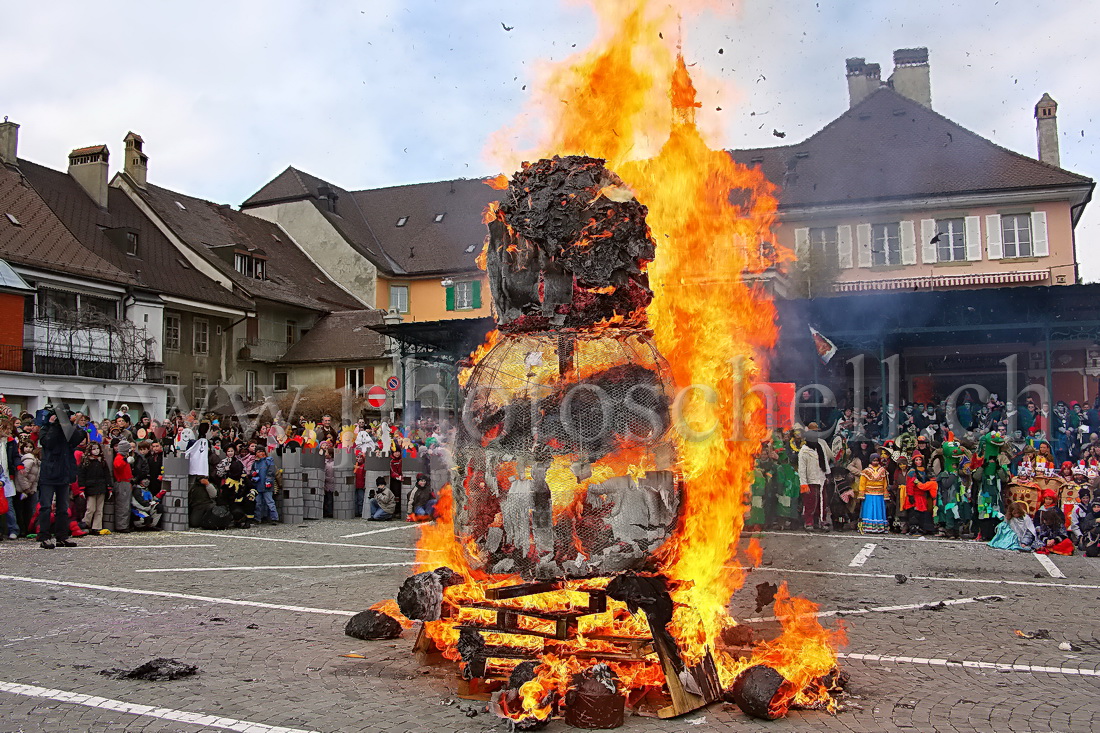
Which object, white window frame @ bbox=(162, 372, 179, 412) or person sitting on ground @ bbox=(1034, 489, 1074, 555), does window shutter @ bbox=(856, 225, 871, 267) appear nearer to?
person sitting on ground @ bbox=(1034, 489, 1074, 555)

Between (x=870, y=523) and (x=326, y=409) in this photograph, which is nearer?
(x=870, y=523)

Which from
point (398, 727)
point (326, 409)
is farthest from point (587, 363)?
point (326, 409)

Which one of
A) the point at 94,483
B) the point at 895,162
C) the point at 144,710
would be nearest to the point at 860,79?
the point at 895,162

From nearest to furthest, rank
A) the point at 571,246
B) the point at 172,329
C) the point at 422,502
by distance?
the point at 571,246 < the point at 422,502 < the point at 172,329

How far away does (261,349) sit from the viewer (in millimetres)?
39219

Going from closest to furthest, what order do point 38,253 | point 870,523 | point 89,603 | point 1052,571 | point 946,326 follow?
point 89,603
point 1052,571
point 870,523
point 946,326
point 38,253

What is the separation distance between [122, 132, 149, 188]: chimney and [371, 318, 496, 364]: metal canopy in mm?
20618

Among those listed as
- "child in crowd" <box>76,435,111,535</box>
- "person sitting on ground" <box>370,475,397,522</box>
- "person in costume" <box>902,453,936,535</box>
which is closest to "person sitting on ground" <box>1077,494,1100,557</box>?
"person in costume" <box>902,453,936,535</box>

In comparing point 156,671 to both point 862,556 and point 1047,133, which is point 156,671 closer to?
point 862,556

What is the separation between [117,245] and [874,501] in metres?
30.6

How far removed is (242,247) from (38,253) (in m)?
12.0

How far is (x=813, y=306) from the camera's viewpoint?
2198 centimetres

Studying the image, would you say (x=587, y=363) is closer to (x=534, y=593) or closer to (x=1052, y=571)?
(x=534, y=593)

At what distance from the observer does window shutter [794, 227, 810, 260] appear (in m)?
32.9
